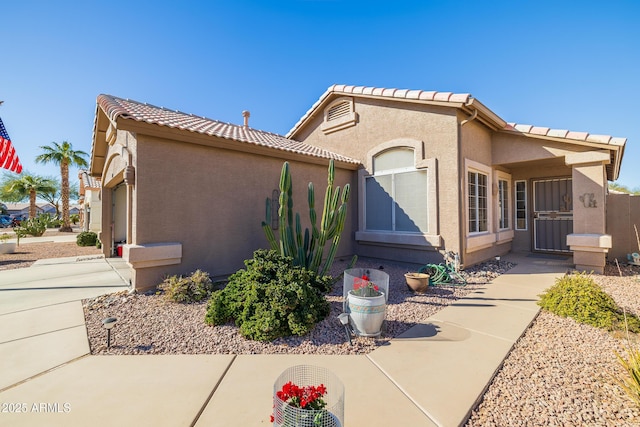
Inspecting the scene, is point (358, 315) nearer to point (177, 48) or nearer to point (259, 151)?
point (259, 151)

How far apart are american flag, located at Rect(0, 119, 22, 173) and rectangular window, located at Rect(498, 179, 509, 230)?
694 inches

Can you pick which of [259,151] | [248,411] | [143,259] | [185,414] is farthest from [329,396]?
[259,151]

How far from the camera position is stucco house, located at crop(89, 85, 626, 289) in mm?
6500

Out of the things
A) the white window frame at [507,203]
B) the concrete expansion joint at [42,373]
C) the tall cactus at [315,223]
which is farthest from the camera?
the white window frame at [507,203]

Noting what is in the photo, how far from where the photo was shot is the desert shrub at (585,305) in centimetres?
465

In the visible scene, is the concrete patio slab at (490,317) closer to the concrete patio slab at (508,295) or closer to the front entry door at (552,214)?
the concrete patio slab at (508,295)

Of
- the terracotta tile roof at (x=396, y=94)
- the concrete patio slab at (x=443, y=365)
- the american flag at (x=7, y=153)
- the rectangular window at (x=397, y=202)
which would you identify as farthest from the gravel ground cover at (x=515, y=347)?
the american flag at (x=7, y=153)

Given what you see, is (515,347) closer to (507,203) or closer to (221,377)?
(221,377)

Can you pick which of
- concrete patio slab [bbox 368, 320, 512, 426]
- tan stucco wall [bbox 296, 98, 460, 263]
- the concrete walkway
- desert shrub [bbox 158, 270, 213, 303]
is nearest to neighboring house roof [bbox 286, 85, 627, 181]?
tan stucco wall [bbox 296, 98, 460, 263]

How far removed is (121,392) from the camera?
2.99 m

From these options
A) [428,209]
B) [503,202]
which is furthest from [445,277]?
[503,202]

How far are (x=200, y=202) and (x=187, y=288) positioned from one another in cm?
223

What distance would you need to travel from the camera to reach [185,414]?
265cm

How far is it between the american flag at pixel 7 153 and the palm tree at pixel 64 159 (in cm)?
2263
